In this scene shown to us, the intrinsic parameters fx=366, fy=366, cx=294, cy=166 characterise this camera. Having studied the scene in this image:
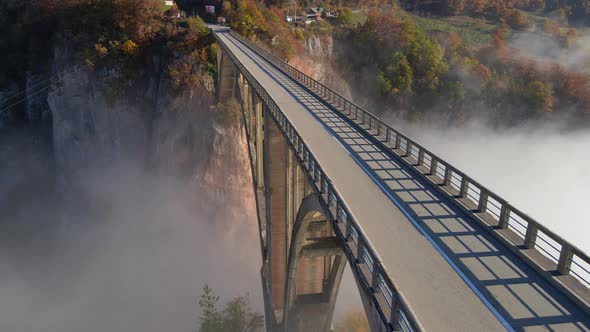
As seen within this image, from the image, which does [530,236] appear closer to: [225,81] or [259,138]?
[259,138]

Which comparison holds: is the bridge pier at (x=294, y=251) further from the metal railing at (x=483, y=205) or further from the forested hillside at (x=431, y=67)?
the forested hillside at (x=431, y=67)

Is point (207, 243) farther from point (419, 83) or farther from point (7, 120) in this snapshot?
point (419, 83)

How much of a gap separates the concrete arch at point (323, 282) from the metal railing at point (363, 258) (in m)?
4.11

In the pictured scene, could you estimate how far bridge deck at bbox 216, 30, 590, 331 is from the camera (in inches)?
361

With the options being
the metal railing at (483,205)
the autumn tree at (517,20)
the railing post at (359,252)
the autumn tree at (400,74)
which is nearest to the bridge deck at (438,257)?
A: the metal railing at (483,205)

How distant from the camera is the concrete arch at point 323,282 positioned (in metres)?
19.9

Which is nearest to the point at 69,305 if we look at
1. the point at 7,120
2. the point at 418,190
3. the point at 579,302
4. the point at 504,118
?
the point at 7,120

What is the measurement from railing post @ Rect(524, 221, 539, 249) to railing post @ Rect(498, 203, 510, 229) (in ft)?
2.67

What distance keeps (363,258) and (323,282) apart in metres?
14.6

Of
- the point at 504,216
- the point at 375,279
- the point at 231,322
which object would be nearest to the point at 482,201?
the point at 504,216

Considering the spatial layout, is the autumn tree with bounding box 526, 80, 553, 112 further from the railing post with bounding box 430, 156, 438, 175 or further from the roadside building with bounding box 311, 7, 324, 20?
the railing post with bounding box 430, 156, 438, 175


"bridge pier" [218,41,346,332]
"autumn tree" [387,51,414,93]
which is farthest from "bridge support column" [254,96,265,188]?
"autumn tree" [387,51,414,93]

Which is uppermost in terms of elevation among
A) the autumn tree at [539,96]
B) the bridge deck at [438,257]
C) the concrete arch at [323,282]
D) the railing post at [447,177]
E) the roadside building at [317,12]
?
the roadside building at [317,12]

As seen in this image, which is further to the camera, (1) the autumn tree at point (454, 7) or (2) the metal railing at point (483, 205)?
(1) the autumn tree at point (454, 7)
